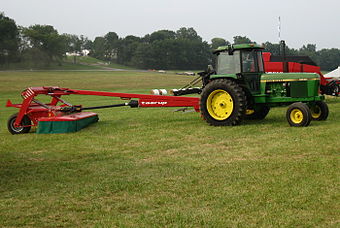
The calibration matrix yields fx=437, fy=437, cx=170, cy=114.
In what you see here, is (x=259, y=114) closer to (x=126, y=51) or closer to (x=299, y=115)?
(x=299, y=115)

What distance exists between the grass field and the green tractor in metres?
0.82

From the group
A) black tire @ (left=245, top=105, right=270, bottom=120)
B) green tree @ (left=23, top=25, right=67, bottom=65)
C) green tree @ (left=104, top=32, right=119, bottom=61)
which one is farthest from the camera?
green tree @ (left=104, top=32, right=119, bottom=61)

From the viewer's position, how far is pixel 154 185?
6055 mm

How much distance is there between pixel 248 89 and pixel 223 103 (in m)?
0.74

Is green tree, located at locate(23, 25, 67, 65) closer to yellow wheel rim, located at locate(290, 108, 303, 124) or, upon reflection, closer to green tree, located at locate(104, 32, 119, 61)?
green tree, located at locate(104, 32, 119, 61)

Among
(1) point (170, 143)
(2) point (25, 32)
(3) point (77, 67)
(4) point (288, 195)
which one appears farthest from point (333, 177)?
(2) point (25, 32)

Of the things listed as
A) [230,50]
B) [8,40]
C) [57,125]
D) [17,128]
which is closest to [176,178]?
[57,125]

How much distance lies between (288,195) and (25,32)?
10314cm

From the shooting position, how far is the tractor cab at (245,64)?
11516 millimetres

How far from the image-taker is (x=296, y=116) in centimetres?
1064

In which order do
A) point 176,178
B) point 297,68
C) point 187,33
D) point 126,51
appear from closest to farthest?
point 176,178 < point 297,68 < point 126,51 < point 187,33

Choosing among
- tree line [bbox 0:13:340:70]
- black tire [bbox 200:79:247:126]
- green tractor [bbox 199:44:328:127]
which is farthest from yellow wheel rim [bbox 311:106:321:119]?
tree line [bbox 0:13:340:70]

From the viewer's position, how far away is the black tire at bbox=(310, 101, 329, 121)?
1146 cm

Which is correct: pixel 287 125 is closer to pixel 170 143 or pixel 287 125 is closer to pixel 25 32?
pixel 170 143
